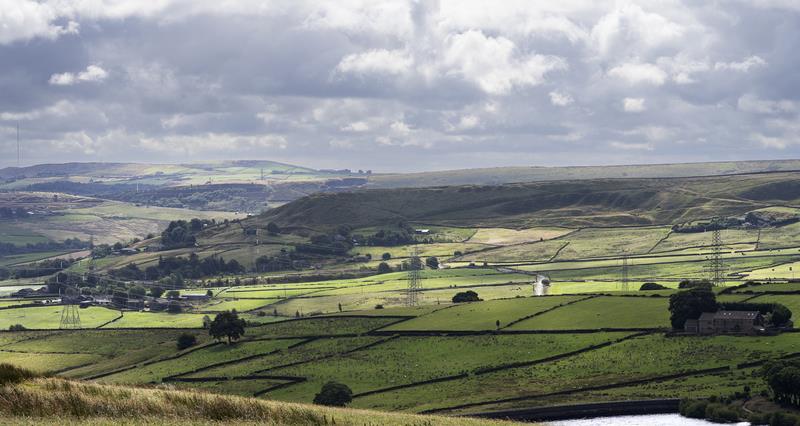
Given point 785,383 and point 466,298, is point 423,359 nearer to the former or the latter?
point 785,383

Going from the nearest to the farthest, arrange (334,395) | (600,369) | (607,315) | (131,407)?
1. (131,407)
2. (334,395)
3. (600,369)
4. (607,315)

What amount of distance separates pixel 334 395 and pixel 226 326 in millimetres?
52418

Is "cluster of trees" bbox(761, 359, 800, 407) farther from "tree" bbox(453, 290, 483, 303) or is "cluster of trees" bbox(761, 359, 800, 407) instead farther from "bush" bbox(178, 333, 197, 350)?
"bush" bbox(178, 333, 197, 350)

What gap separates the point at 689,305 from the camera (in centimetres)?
13488

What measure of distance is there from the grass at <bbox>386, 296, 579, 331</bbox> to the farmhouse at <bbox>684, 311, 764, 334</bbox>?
95.7 feet

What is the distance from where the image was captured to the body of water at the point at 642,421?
95.6m

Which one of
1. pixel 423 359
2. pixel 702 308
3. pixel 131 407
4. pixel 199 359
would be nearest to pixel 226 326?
pixel 199 359

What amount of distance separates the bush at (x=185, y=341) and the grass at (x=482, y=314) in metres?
31.8

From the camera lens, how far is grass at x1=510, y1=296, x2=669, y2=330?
142 meters

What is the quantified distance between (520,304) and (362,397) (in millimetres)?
56285

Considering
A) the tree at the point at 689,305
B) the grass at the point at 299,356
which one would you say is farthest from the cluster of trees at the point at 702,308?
the grass at the point at 299,356

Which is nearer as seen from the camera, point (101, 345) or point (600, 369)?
point (600, 369)

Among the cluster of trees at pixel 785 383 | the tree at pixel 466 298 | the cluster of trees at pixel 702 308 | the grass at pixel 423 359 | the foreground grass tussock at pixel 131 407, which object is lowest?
the grass at pixel 423 359

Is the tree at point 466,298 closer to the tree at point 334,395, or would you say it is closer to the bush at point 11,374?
the tree at point 334,395
